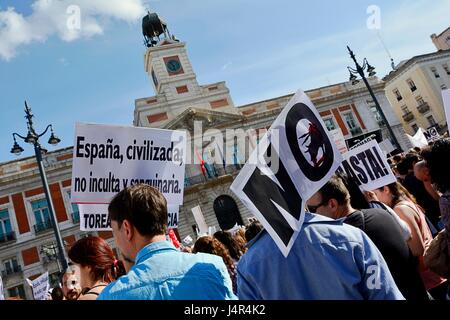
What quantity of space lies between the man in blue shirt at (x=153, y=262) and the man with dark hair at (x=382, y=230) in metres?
1.08

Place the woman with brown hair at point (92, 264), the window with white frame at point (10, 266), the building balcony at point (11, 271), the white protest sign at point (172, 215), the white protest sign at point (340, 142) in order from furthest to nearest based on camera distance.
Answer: the window with white frame at point (10, 266)
the building balcony at point (11, 271)
the white protest sign at point (340, 142)
the white protest sign at point (172, 215)
the woman with brown hair at point (92, 264)

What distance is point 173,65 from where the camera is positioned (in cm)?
3525

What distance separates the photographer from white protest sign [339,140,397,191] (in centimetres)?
473

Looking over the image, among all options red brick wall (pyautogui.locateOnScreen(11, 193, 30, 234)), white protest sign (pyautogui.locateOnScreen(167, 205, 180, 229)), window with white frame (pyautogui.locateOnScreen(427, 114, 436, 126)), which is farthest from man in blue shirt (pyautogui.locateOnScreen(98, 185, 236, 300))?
window with white frame (pyautogui.locateOnScreen(427, 114, 436, 126))

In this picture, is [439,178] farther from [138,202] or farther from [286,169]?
[138,202]

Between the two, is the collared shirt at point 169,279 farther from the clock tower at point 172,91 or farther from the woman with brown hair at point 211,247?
Result: the clock tower at point 172,91

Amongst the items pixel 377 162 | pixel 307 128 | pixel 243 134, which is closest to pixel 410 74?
pixel 243 134

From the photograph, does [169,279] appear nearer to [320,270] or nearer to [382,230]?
[320,270]

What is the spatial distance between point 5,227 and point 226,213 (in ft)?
53.1

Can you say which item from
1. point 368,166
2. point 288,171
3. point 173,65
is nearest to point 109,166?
point 288,171

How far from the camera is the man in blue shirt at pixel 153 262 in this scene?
169 cm

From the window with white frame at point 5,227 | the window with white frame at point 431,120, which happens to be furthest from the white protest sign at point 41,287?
the window with white frame at point 431,120
